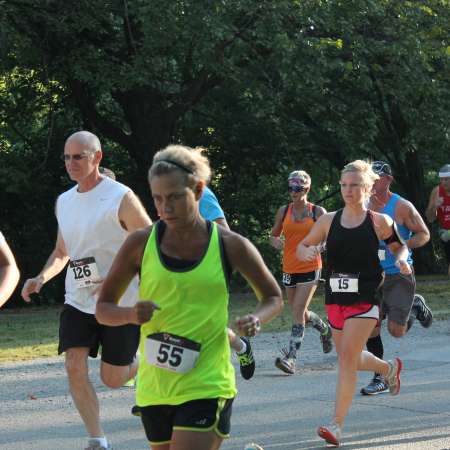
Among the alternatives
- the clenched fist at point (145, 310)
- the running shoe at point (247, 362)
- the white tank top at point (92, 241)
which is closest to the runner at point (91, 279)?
the white tank top at point (92, 241)

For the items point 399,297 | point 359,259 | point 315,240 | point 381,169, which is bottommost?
point 399,297

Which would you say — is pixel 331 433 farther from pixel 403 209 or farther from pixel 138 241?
pixel 138 241

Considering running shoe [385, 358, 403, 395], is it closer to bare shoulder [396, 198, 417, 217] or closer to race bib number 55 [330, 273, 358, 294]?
race bib number 55 [330, 273, 358, 294]

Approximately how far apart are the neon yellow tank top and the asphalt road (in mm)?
2842

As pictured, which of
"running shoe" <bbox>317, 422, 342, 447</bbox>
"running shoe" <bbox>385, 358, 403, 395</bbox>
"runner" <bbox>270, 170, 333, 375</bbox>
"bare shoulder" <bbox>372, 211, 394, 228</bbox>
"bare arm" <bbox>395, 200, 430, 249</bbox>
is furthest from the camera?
"runner" <bbox>270, 170, 333, 375</bbox>

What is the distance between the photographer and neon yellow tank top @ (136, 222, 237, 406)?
4.05m

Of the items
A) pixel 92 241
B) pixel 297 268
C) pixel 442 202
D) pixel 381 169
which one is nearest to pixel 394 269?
pixel 381 169

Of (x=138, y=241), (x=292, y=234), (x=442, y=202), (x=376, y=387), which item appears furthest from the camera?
(x=442, y=202)

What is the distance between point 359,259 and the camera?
276 inches

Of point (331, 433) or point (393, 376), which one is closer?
point (331, 433)

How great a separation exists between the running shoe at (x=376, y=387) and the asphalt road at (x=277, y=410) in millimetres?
99

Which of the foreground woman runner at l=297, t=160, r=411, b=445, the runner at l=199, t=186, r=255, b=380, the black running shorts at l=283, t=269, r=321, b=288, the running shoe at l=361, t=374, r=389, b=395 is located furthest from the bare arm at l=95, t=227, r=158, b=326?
the black running shorts at l=283, t=269, r=321, b=288

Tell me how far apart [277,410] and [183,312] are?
4.28 m

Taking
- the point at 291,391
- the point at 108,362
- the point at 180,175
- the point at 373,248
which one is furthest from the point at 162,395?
the point at 291,391
